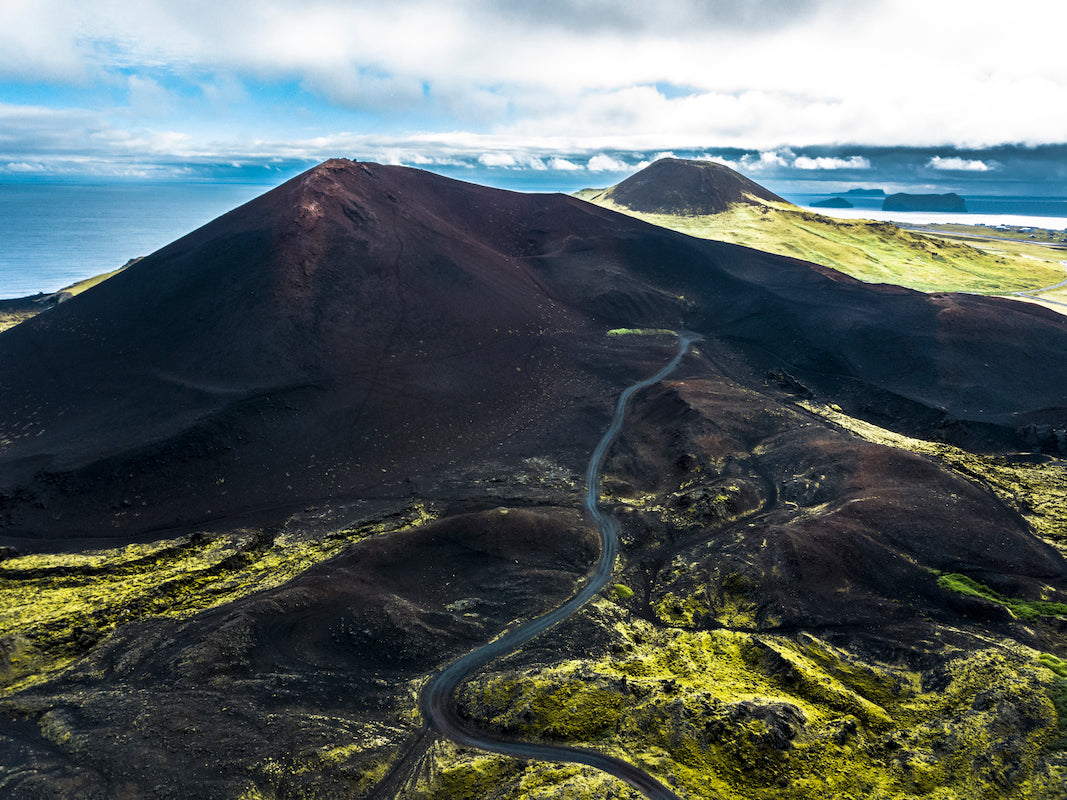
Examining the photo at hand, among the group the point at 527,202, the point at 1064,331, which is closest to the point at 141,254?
the point at 527,202

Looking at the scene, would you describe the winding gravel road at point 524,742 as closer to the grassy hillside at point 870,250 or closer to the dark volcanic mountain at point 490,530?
Result: the dark volcanic mountain at point 490,530

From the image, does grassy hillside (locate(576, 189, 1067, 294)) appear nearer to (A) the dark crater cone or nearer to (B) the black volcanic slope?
(A) the dark crater cone

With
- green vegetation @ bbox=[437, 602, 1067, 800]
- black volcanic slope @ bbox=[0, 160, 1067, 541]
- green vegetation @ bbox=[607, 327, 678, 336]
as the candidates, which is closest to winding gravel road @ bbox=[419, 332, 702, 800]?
green vegetation @ bbox=[437, 602, 1067, 800]

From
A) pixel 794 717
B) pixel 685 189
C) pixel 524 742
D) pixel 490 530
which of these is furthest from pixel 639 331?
pixel 685 189

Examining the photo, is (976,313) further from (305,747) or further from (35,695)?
(35,695)

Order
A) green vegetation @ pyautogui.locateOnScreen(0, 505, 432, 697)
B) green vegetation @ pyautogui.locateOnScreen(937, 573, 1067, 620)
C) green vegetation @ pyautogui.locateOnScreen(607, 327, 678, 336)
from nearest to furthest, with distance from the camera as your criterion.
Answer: green vegetation @ pyautogui.locateOnScreen(0, 505, 432, 697) → green vegetation @ pyautogui.locateOnScreen(937, 573, 1067, 620) → green vegetation @ pyautogui.locateOnScreen(607, 327, 678, 336)

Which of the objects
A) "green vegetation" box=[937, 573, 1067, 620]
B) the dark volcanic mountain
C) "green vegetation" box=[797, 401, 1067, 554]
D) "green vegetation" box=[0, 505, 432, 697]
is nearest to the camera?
the dark volcanic mountain

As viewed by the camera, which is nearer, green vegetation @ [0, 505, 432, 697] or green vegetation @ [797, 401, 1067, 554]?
green vegetation @ [0, 505, 432, 697]

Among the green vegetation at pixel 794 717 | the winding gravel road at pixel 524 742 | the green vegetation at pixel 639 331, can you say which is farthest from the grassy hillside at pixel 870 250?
the green vegetation at pixel 794 717
